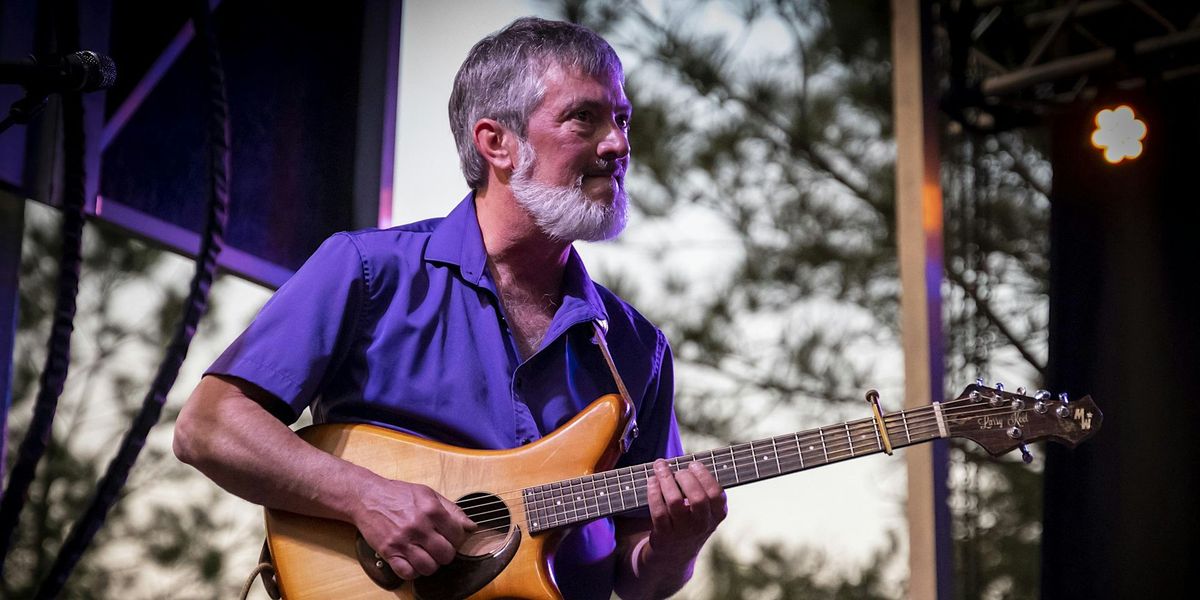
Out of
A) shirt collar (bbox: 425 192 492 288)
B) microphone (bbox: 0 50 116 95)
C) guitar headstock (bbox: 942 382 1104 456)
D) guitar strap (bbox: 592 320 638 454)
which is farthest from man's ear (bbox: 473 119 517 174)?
guitar headstock (bbox: 942 382 1104 456)

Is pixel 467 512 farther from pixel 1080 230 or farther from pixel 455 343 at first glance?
pixel 1080 230

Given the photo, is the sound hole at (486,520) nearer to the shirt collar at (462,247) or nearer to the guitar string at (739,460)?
the guitar string at (739,460)

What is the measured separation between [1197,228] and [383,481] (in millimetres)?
2637

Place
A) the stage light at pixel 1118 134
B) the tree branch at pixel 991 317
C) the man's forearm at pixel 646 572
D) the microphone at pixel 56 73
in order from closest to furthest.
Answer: the microphone at pixel 56 73, the man's forearm at pixel 646 572, the stage light at pixel 1118 134, the tree branch at pixel 991 317

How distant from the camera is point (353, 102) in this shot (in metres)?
2.70

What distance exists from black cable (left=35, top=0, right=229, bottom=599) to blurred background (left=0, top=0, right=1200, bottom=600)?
27 centimetres

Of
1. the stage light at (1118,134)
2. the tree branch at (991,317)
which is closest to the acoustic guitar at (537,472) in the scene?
the stage light at (1118,134)

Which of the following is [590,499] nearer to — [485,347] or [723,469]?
[723,469]

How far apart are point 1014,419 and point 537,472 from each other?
766mm

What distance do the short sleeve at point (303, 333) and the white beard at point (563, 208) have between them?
34 centimetres

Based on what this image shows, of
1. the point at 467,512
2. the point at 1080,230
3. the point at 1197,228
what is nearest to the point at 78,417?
the point at 467,512

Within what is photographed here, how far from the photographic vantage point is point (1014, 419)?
5.79 feet

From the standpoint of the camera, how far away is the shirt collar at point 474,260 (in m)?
1.95

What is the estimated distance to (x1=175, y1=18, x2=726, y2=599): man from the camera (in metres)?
1.69
